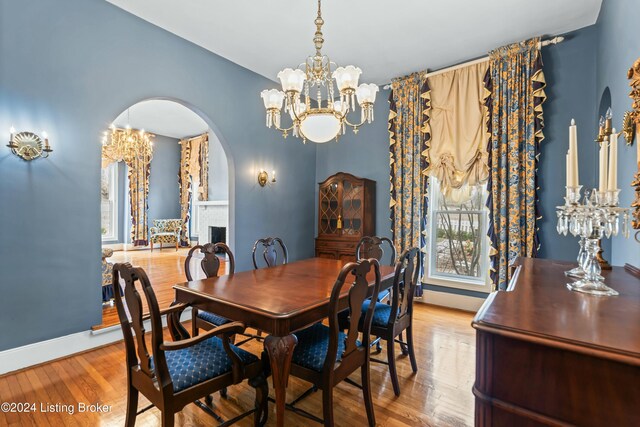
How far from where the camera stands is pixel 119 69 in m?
3.09

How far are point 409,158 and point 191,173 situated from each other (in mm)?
6728

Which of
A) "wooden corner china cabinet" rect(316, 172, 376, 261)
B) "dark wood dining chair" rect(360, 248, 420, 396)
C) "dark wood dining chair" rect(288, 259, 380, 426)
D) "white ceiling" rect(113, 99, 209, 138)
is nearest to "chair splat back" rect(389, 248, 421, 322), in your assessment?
"dark wood dining chair" rect(360, 248, 420, 396)

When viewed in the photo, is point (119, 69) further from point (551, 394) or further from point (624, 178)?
point (624, 178)

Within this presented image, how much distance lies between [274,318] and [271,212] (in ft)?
10.8

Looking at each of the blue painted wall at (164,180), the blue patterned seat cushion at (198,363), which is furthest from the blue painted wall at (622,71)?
the blue painted wall at (164,180)

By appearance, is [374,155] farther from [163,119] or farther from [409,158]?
[163,119]

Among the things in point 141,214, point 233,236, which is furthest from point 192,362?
point 141,214

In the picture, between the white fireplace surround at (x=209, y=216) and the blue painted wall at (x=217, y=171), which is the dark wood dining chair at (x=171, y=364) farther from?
the blue painted wall at (x=217, y=171)

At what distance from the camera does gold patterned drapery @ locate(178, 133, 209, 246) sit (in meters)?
8.58

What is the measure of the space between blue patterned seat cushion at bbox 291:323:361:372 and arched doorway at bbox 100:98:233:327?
19.5ft

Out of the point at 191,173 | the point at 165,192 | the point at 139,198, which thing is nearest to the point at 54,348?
the point at 139,198

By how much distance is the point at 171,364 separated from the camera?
64.1 inches

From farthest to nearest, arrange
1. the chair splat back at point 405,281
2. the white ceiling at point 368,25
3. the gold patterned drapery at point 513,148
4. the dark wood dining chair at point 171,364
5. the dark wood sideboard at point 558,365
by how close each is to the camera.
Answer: the gold patterned drapery at point 513,148 → the white ceiling at point 368,25 → the chair splat back at point 405,281 → the dark wood dining chair at point 171,364 → the dark wood sideboard at point 558,365

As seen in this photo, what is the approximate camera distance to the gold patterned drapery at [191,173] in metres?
8.58
